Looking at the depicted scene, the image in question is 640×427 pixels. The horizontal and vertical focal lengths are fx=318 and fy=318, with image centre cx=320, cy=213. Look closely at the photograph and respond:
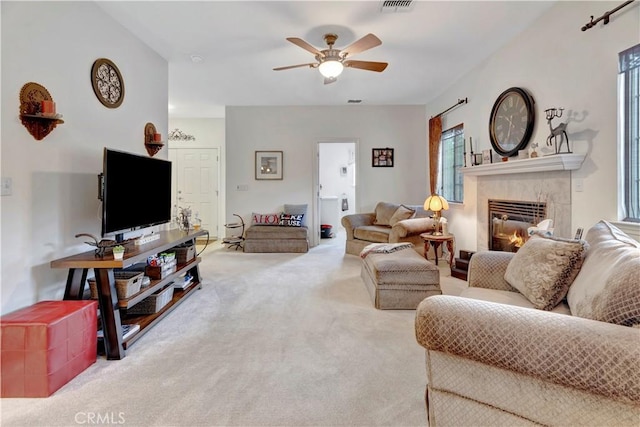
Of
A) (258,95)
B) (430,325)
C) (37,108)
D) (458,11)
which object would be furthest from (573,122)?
(258,95)

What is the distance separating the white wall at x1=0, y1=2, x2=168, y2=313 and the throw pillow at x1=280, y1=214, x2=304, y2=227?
3.19m

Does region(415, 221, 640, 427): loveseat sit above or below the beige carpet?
above

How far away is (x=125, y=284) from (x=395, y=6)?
10.1 ft

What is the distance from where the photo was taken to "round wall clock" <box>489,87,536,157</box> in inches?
124

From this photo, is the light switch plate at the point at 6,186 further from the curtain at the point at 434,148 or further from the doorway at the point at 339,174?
the doorway at the point at 339,174

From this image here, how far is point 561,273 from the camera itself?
1629 millimetres

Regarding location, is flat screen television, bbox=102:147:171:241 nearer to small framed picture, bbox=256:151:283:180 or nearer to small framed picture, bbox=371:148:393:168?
small framed picture, bbox=256:151:283:180

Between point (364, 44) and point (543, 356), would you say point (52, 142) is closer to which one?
point (364, 44)

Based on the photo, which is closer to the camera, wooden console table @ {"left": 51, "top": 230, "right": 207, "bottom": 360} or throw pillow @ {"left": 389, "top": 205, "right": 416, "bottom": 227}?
wooden console table @ {"left": 51, "top": 230, "right": 207, "bottom": 360}

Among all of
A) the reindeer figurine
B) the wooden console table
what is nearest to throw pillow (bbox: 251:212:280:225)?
the wooden console table

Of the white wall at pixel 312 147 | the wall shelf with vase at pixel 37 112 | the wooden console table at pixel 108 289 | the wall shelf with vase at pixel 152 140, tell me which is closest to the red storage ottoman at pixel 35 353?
the wooden console table at pixel 108 289

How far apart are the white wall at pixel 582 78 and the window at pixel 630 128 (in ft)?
0.16

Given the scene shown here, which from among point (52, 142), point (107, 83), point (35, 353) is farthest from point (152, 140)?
point (35, 353)

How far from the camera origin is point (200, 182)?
714cm
